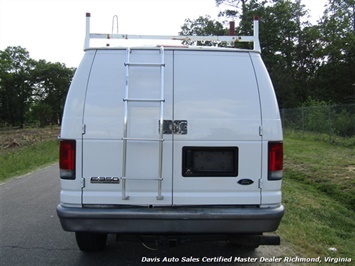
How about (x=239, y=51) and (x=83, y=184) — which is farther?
(x=239, y=51)

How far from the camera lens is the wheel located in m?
4.04

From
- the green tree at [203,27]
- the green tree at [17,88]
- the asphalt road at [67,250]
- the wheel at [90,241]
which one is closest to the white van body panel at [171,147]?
the wheel at [90,241]

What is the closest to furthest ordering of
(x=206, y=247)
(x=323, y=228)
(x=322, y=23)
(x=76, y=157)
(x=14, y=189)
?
(x=76, y=157), (x=206, y=247), (x=323, y=228), (x=14, y=189), (x=322, y=23)

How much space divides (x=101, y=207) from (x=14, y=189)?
5.98m

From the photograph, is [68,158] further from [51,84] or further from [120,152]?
[51,84]

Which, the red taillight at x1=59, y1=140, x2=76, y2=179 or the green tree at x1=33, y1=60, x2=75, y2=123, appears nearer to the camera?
the red taillight at x1=59, y1=140, x2=76, y2=179

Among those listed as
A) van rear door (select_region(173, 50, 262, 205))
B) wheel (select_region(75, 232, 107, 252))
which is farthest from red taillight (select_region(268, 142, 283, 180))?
wheel (select_region(75, 232, 107, 252))

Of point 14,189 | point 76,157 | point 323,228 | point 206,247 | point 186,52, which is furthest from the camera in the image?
point 14,189

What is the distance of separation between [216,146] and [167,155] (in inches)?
18.5

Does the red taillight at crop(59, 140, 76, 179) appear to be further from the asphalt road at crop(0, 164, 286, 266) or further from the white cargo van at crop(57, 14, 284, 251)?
the asphalt road at crop(0, 164, 286, 266)

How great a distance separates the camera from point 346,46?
41.3 m

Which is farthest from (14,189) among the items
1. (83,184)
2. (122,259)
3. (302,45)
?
(302,45)

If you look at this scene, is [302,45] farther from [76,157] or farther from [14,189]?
[76,157]

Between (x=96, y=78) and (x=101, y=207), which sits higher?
(x=96, y=78)
